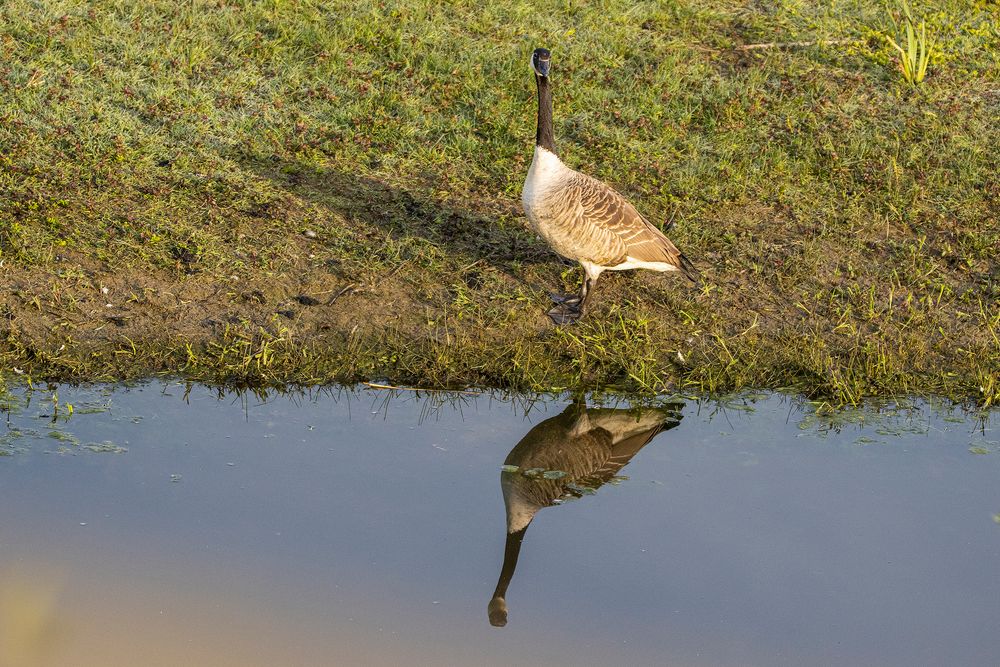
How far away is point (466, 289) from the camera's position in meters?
9.06

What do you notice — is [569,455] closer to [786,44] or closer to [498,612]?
[498,612]

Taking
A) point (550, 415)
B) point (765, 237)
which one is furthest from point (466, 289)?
point (765, 237)

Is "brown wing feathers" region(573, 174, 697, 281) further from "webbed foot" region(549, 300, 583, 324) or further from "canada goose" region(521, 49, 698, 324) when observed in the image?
"webbed foot" region(549, 300, 583, 324)

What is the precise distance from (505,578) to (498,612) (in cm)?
30

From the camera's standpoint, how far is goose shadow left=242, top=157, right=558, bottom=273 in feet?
31.4

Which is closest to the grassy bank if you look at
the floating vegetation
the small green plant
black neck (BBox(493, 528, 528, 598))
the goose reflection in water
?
the small green plant

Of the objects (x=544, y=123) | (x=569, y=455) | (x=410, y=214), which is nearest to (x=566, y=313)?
(x=544, y=123)

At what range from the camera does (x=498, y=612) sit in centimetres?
593

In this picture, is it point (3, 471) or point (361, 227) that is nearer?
point (3, 471)

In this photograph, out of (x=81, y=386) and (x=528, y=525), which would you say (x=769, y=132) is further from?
(x=81, y=386)

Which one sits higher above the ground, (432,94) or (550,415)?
(432,94)

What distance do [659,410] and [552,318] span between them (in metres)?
1.25

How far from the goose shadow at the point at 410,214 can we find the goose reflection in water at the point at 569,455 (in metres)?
2.05

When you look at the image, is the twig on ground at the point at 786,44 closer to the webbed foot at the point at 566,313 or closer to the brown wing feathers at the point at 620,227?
the brown wing feathers at the point at 620,227
